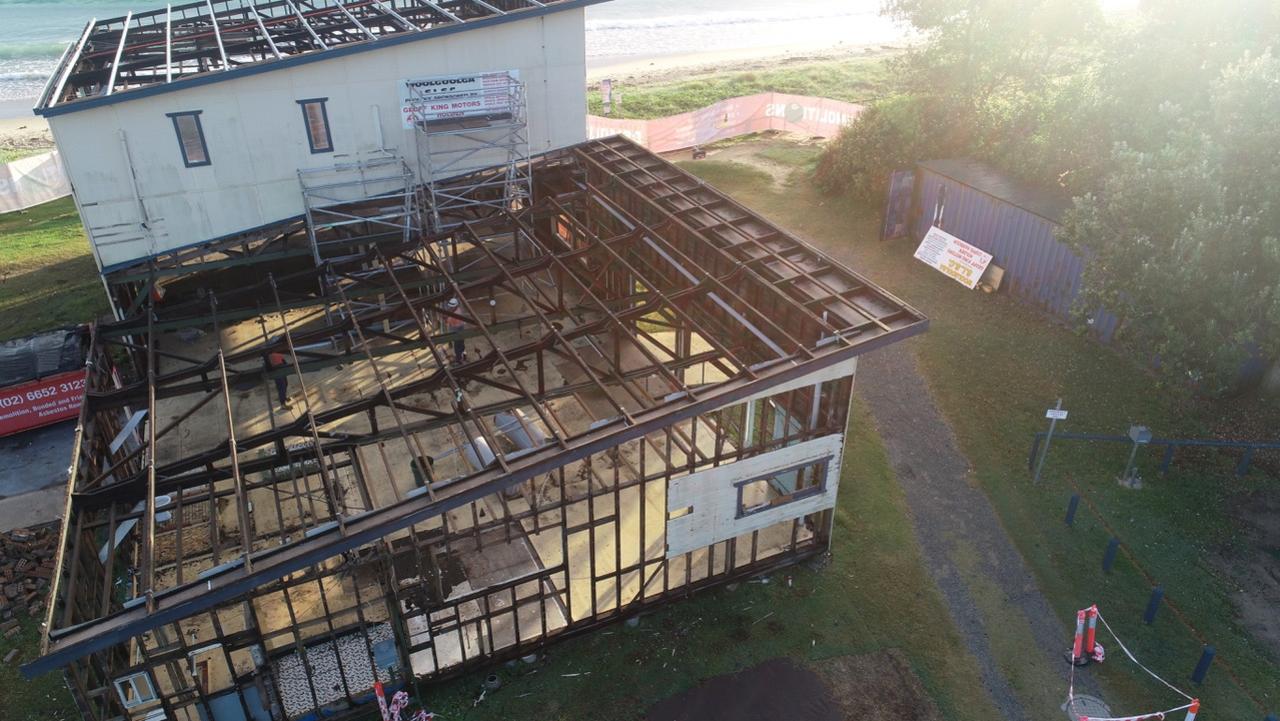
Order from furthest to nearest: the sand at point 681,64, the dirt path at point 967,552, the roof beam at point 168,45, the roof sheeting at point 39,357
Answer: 1. the sand at point 681,64
2. the roof beam at point 168,45
3. the roof sheeting at point 39,357
4. the dirt path at point 967,552

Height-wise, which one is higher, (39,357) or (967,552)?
(39,357)

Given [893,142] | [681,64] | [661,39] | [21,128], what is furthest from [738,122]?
[21,128]

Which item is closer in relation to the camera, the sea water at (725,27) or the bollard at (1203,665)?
the bollard at (1203,665)

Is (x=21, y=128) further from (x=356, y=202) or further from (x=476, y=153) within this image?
(x=476, y=153)

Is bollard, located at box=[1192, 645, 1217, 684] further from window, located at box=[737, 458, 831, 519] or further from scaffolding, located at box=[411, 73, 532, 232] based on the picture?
scaffolding, located at box=[411, 73, 532, 232]

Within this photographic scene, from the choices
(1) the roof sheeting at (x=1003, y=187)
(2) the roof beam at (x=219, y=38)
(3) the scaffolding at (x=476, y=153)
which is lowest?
(1) the roof sheeting at (x=1003, y=187)

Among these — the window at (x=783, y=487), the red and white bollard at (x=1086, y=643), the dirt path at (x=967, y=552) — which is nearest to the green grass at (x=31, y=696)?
the window at (x=783, y=487)

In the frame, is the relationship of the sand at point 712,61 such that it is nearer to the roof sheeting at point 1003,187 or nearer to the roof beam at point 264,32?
the roof beam at point 264,32
